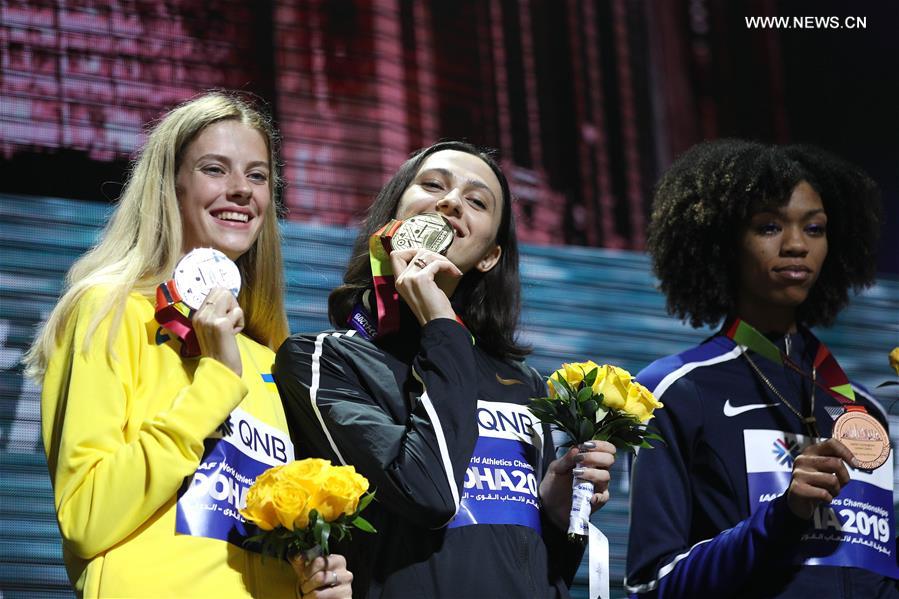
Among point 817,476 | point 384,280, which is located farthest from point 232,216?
point 817,476

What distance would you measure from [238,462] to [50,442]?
44cm

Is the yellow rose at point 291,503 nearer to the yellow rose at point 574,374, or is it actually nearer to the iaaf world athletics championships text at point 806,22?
the yellow rose at point 574,374

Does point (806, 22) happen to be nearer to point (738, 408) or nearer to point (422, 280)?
point (738, 408)

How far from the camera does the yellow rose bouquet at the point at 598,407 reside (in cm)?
317

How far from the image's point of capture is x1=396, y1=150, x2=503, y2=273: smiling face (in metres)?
3.53

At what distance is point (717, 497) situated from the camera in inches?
144

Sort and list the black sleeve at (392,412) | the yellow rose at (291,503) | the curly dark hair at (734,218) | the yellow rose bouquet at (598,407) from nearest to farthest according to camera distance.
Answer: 1. the yellow rose at (291,503)
2. the black sleeve at (392,412)
3. the yellow rose bouquet at (598,407)
4. the curly dark hair at (734,218)

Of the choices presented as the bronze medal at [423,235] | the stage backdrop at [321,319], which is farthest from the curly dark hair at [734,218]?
the bronze medal at [423,235]

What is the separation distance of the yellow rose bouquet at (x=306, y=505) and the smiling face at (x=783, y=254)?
69.4 inches

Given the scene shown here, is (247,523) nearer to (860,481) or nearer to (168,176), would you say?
(168,176)

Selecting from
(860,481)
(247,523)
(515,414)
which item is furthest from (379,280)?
(860,481)

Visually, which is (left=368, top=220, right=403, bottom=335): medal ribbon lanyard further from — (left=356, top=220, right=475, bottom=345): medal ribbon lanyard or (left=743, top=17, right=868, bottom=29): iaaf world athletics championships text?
(left=743, top=17, right=868, bottom=29): iaaf world athletics championships text

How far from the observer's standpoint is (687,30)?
5.11m

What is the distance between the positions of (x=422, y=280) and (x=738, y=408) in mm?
1161
